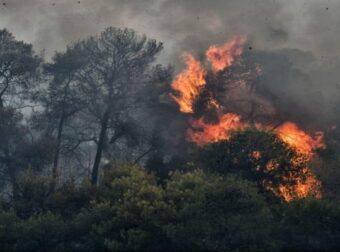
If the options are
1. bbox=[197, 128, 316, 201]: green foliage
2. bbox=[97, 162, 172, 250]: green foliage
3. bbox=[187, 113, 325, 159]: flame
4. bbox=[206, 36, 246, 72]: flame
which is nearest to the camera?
bbox=[97, 162, 172, 250]: green foliage

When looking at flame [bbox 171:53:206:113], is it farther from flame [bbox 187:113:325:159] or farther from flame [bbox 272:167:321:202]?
flame [bbox 272:167:321:202]

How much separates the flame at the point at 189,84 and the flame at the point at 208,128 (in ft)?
6.21

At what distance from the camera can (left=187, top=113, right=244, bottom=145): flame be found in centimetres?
5322

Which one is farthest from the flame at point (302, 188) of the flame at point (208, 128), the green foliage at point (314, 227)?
the flame at point (208, 128)

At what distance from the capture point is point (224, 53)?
198 ft

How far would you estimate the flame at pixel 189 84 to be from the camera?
2189 inches

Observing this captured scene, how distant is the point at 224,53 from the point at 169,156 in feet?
42.9

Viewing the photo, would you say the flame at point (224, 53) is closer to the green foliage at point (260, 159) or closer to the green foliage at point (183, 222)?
the green foliage at point (260, 159)

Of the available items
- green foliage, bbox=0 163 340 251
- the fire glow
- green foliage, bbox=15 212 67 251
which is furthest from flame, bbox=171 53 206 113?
green foliage, bbox=15 212 67 251

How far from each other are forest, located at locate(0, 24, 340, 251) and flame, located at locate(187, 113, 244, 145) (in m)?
0.11

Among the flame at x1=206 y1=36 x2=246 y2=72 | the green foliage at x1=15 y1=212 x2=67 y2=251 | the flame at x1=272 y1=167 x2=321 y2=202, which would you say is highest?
the flame at x1=206 y1=36 x2=246 y2=72

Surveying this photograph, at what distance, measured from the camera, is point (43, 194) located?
42.5 m

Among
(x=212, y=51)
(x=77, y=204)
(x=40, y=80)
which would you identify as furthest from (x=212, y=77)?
(x=77, y=204)

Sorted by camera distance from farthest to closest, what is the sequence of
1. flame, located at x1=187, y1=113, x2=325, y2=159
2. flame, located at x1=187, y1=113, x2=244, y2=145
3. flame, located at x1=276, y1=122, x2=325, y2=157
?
flame, located at x1=187, y1=113, x2=244, y2=145, flame, located at x1=187, y1=113, x2=325, y2=159, flame, located at x1=276, y1=122, x2=325, y2=157
